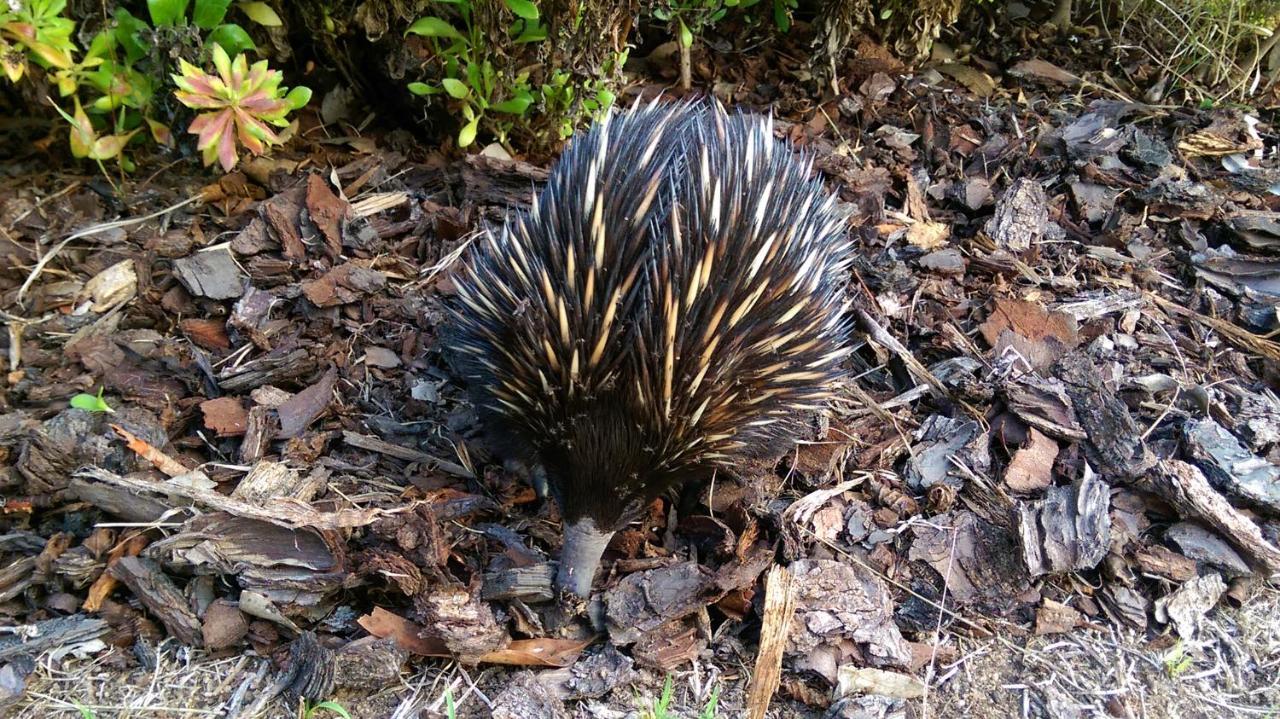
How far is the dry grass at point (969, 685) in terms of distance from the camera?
8.32 ft

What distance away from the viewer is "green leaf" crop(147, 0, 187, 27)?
297cm

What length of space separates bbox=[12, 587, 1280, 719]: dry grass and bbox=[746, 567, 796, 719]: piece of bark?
0.06m

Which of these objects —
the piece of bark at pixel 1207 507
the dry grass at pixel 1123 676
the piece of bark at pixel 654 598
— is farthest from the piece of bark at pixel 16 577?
the piece of bark at pixel 1207 507

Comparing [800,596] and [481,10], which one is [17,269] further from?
[800,596]

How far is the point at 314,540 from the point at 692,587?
1.11 m

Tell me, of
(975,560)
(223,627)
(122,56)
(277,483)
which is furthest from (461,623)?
(122,56)

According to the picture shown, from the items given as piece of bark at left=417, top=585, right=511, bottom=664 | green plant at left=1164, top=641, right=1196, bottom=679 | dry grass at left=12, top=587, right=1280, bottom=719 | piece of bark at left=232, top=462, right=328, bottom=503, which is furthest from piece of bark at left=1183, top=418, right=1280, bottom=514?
piece of bark at left=232, top=462, right=328, bottom=503

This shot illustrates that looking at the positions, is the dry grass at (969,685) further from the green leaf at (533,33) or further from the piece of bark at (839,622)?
the green leaf at (533,33)

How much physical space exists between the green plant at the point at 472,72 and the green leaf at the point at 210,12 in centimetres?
62

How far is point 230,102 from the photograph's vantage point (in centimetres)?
282

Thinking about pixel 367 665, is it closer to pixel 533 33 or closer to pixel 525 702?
pixel 525 702

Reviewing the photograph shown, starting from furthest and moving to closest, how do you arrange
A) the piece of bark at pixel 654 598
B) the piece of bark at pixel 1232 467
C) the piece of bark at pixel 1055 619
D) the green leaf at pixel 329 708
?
1. the piece of bark at pixel 1232 467
2. the piece of bark at pixel 1055 619
3. the piece of bark at pixel 654 598
4. the green leaf at pixel 329 708

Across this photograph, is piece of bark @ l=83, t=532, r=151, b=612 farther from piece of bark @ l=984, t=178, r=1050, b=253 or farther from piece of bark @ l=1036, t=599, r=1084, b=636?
piece of bark @ l=984, t=178, r=1050, b=253

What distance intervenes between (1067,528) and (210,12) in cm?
317
